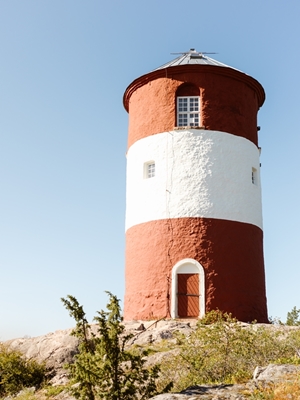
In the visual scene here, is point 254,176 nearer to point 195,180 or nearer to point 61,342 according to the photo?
point 195,180

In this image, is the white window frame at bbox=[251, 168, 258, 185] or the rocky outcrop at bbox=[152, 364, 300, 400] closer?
the rocky outcrop at bbox=[152, 364, 300, 400]

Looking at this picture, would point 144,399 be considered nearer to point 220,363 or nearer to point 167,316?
point 220,363

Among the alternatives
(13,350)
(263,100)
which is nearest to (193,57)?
(263,100)

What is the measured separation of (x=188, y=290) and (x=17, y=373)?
6.42 meters

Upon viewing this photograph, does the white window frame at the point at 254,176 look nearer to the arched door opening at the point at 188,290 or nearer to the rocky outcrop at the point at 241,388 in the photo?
the arched door opening at the point at 188,290

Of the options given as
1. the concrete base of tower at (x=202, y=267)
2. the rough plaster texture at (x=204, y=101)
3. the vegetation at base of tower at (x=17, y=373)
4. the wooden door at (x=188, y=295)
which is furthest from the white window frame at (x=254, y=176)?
the vegetation at base of tower at (x=17, y=373)

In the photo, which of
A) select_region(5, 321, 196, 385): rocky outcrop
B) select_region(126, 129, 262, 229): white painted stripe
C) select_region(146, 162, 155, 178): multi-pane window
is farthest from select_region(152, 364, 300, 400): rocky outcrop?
select_region(146, 162, 155, 178): multi-pane window

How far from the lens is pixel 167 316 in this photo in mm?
17344

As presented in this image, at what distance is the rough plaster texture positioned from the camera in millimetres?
19219

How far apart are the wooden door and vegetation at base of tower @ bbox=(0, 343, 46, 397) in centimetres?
528

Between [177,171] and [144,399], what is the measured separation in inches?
444

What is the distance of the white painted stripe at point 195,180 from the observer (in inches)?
715

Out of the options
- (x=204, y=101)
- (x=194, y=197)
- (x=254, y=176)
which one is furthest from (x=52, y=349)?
(x=204, y=101)

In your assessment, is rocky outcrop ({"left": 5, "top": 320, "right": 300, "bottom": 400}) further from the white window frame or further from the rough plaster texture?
the rough plaster texture
